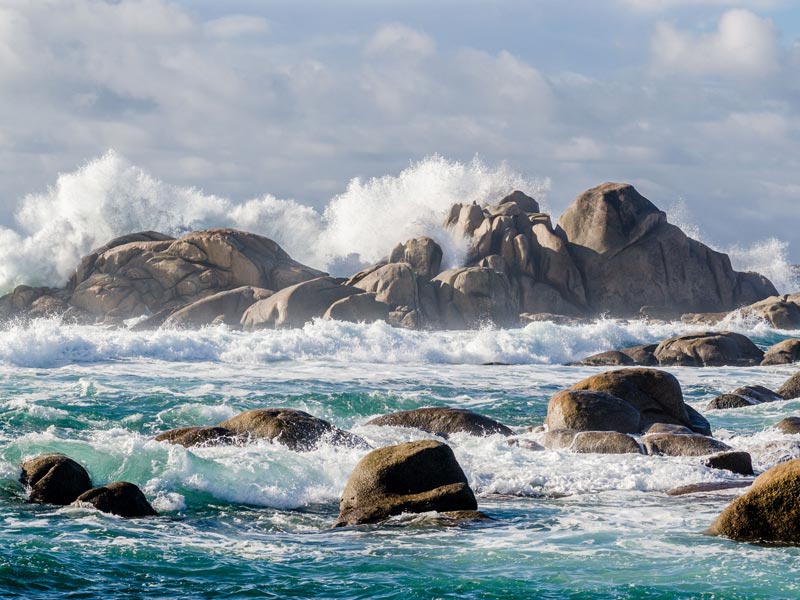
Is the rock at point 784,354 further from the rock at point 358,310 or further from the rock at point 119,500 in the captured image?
the rock at point 119,500

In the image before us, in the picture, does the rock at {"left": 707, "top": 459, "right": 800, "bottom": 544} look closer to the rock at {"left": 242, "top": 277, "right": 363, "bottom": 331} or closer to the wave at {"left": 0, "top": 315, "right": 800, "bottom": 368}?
the wave at {"left": 0, "top": 315, "right": 800, "bottom": 368}

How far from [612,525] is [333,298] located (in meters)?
29.7

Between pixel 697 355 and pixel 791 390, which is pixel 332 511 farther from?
pixel 697 355

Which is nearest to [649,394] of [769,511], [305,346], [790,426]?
[790,426]

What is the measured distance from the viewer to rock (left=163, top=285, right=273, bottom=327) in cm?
4062

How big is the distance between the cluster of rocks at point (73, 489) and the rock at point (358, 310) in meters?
26.0

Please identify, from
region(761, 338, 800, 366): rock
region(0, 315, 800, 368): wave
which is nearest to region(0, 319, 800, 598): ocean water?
region(0, 315, 800, 368): wave

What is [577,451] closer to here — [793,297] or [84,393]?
[84,393]

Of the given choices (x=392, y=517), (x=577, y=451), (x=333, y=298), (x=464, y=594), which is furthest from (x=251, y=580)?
(x=333, y=298)

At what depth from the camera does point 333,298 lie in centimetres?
3978

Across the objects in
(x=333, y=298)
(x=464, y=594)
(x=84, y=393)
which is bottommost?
(x=464, y=594)

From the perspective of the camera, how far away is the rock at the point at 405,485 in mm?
10844

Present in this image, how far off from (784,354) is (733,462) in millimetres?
20268

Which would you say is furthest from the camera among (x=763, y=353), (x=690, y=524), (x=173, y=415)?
(x=763, y=353)
